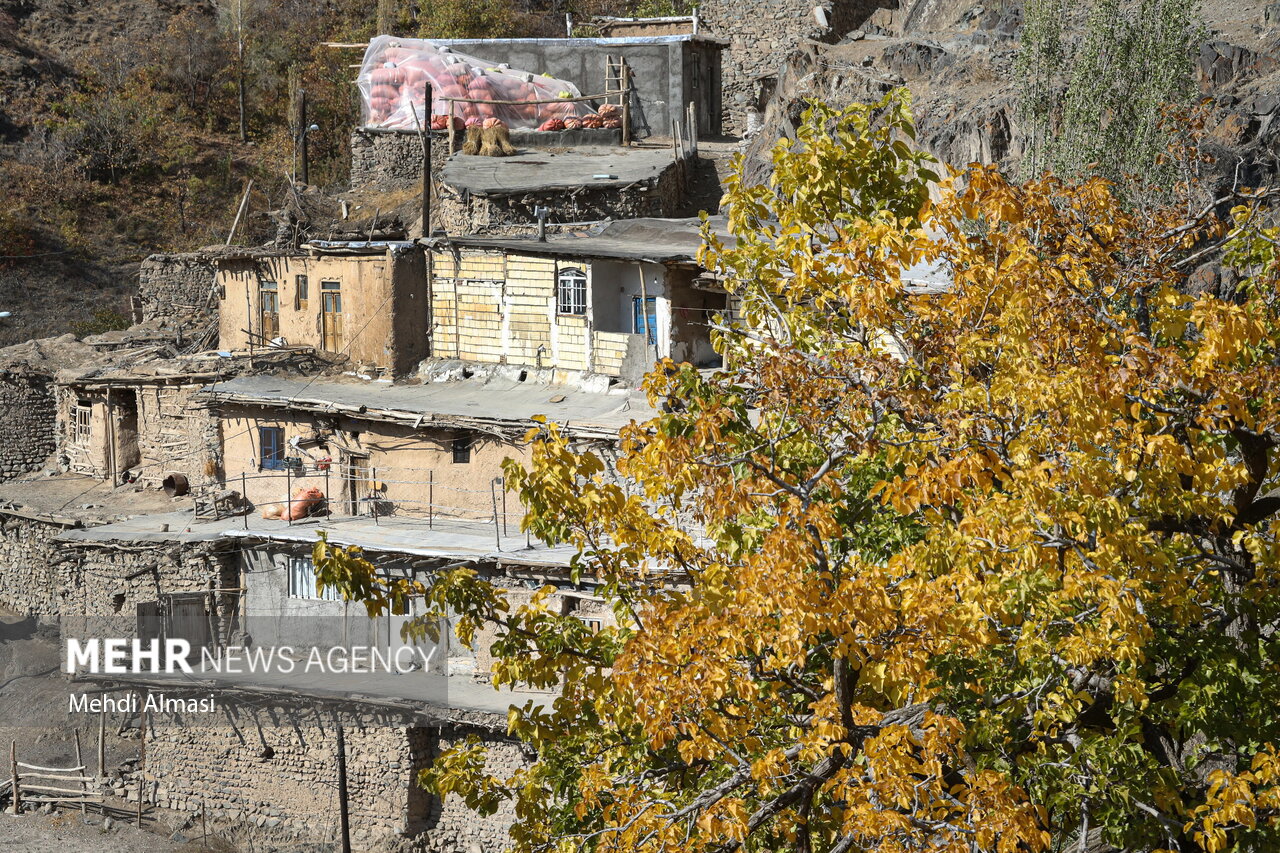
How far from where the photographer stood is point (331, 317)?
28.6 m

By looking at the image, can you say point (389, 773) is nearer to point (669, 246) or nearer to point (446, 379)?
point (446, 379)

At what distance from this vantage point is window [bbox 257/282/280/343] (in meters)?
29.4

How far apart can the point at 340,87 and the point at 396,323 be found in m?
22.2

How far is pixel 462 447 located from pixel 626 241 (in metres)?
6.06

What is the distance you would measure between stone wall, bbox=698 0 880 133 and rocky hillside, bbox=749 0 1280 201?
2.85m

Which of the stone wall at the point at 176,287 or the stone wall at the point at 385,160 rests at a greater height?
the stone wall at the point at 385,160

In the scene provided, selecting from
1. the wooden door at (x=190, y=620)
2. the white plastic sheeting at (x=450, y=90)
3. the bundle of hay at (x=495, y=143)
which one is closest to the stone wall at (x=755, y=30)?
the white plastic sheeting at (x=450, y=90)

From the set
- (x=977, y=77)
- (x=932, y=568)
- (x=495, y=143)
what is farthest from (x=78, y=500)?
(x=932, y=568)

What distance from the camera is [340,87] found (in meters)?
46.8

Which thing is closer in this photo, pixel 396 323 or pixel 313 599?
pixel 313 599

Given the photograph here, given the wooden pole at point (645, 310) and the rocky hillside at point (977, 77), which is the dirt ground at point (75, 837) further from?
the rocky hillside at point (977, 77)

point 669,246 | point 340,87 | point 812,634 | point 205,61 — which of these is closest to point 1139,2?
point 669,246

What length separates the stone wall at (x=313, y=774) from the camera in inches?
826

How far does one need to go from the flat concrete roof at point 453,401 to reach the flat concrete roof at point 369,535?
189cm
